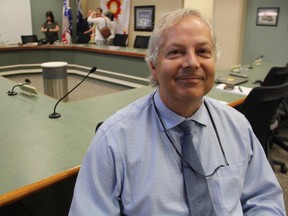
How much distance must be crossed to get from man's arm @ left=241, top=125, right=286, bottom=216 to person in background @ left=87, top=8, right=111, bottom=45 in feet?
20.1

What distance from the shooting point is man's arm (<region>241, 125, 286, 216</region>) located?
104 centimetres

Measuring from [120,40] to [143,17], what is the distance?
1.04 m

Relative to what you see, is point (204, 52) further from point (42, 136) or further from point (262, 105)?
point (42, 136)

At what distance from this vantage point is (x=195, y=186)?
932 millimetres

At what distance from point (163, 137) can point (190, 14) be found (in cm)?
43

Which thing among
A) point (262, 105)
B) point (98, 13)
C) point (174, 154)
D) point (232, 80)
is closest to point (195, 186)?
point (174, 154)

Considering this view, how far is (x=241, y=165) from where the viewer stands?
3.43 ft

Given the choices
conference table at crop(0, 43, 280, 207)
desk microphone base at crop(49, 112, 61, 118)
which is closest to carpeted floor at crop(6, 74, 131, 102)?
conference table at crop(0, 43, 280, 207)

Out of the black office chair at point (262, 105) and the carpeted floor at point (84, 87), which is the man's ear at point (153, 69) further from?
the carpeted floor at point (84, 87)

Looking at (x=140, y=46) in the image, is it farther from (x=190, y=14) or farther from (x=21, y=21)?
(x=190, y=14)

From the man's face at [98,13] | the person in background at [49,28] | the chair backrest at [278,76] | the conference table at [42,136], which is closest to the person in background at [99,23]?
the man's face at [98,13]

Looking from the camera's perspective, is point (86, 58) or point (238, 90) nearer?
point (238, 90)

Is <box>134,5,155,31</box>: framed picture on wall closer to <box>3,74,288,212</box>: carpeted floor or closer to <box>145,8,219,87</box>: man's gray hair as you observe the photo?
<box>3,74,288,212</box>: carpeted floor

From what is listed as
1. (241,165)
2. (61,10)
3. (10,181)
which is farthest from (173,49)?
(61,10)
